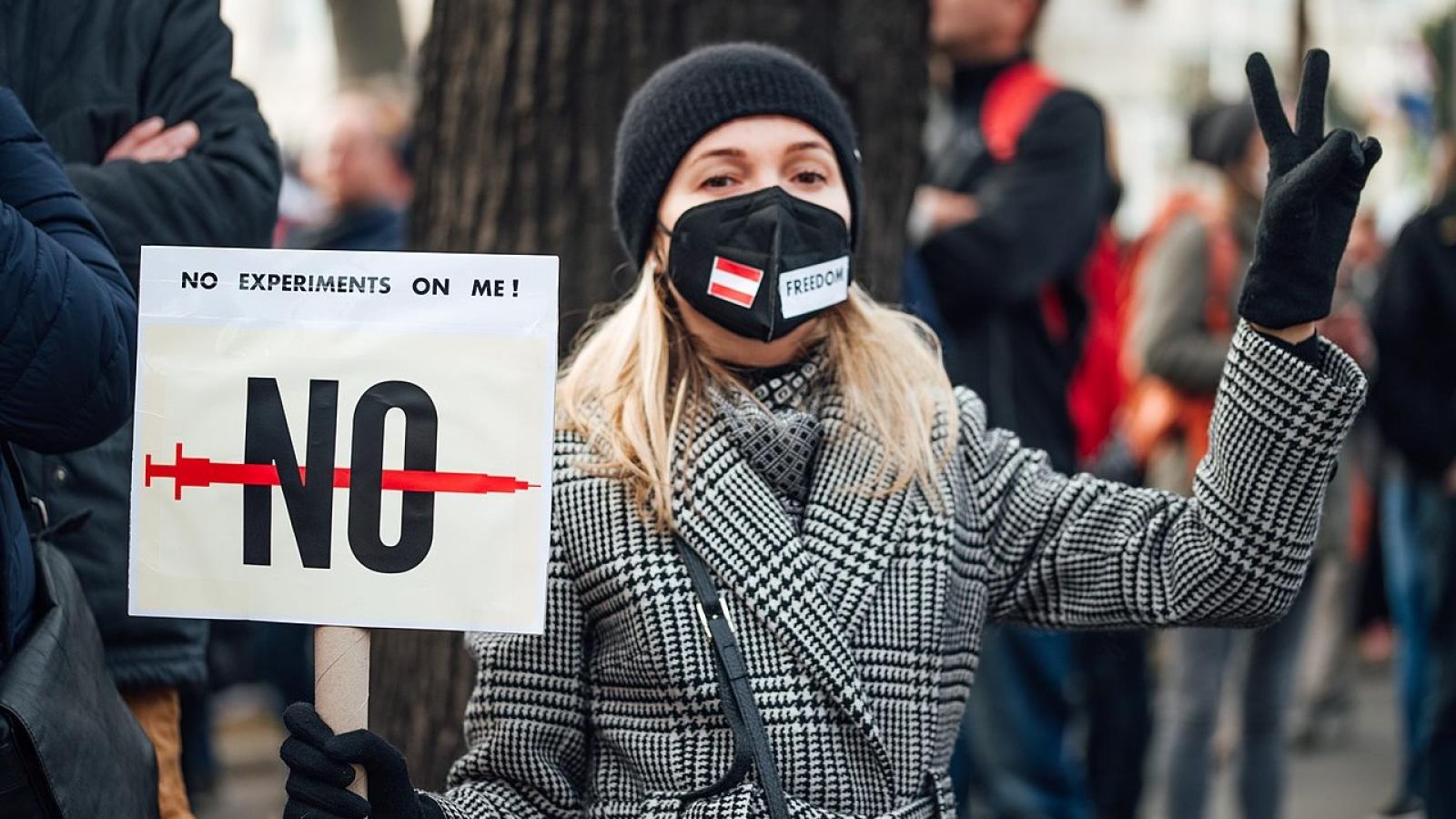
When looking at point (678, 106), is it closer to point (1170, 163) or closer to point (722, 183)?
point (722, 183)

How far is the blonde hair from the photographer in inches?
99.0

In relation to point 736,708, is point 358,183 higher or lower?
higher

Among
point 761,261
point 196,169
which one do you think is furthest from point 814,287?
point 196,169

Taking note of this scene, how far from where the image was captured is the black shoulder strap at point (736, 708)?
92.0 inches

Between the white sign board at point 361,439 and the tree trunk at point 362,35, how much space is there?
8.03 meters

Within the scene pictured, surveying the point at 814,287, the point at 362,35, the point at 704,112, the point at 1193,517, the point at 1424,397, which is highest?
the point at 362,35

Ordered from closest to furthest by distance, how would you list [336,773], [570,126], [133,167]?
[336,773] < [133,167] < [570,126]

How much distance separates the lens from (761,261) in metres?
2.53

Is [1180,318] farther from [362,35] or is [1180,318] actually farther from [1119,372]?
[362,35]

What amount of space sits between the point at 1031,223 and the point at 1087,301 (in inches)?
14.2

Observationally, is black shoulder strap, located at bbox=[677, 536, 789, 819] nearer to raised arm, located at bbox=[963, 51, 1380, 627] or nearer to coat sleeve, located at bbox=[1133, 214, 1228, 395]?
raised arm, located at bbox=[963, 51, 1380, 627]

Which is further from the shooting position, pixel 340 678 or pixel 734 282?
pixel 734 282

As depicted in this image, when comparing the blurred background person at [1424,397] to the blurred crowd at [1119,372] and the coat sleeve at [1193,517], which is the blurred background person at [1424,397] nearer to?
the blurred crowd at [1119,372]

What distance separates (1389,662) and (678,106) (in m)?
7.95
